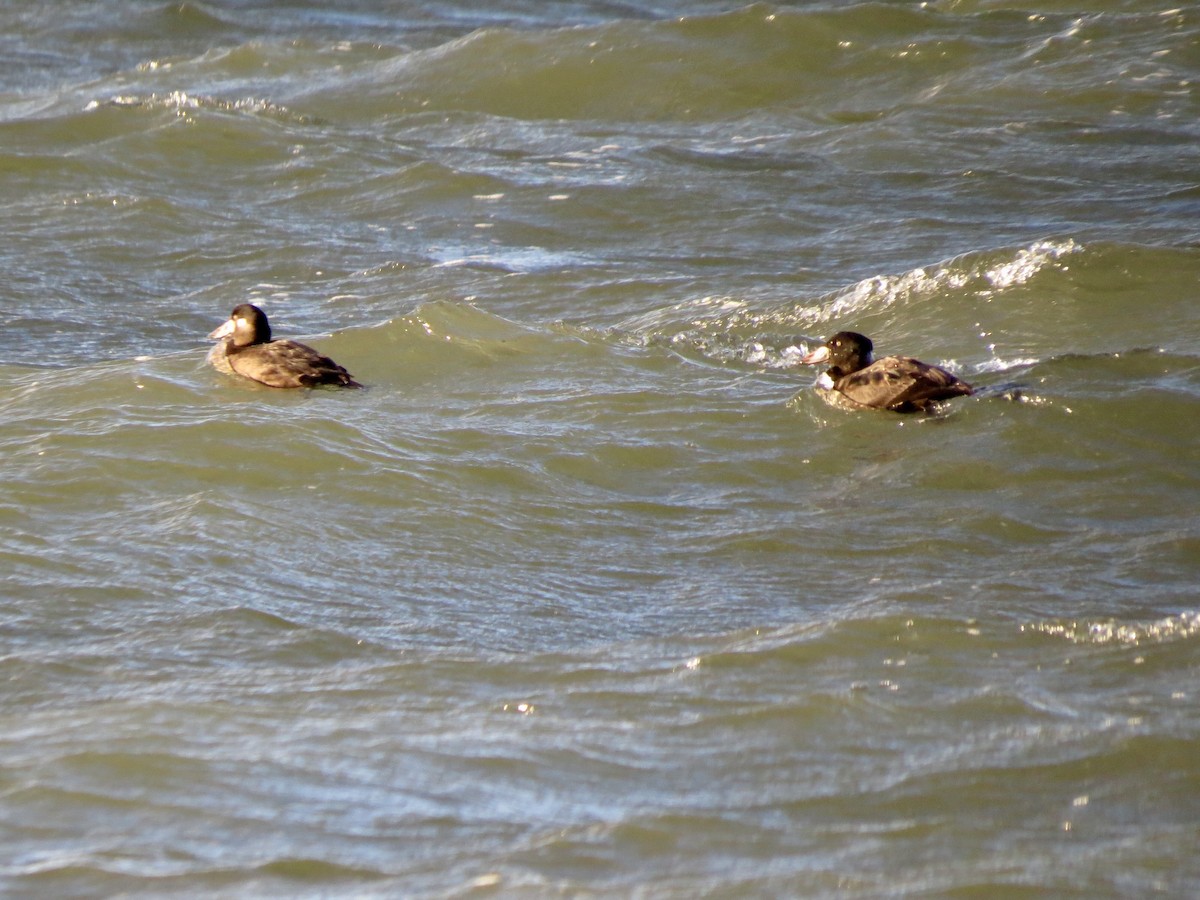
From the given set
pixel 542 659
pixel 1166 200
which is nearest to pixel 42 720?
pixel 542 659

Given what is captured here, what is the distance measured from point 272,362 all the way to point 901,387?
3251 millimetres

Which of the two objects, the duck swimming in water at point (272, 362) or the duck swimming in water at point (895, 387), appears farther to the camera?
the duck swimming in water at point (272, 362)

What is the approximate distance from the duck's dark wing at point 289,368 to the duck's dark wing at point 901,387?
266 cm

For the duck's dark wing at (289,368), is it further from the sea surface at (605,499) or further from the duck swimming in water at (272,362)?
the sea surface at (605,499)

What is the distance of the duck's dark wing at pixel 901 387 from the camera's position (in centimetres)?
852

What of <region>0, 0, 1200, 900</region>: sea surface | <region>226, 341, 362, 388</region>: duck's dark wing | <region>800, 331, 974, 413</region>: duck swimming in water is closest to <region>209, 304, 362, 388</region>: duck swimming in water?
<region>226, 341, 362, 388</region>: duck's dark wing

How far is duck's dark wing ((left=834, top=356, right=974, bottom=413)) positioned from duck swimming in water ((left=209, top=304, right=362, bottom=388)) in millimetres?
2659

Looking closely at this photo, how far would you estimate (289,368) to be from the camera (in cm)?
885

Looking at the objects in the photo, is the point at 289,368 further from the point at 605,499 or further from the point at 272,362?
the point at 605,499

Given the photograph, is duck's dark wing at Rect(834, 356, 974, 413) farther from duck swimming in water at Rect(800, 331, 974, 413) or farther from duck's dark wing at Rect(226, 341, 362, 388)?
duck's dark wing at Rect(226, 341, 362, 388)

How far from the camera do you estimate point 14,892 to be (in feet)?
13.3

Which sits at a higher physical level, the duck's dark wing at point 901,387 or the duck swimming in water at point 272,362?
the duck swimming in water at point 272,362

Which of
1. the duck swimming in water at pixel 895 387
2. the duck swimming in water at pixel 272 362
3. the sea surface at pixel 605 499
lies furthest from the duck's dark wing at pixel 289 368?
the duck swimming in water at pixel 895 387

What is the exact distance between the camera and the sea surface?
14.7ft
